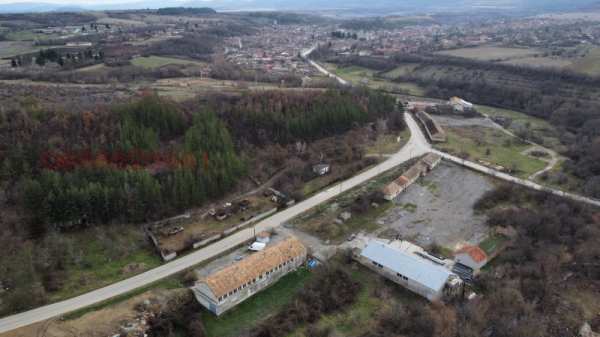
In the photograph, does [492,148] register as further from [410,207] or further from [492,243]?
[492,243]

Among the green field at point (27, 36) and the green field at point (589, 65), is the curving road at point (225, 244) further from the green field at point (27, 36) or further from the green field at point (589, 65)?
the green field at point (27, 36)

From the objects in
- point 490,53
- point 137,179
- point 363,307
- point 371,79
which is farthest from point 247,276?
point 490,53

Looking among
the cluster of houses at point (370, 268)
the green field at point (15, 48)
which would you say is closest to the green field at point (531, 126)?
the cluster of houses at point (370, 268)

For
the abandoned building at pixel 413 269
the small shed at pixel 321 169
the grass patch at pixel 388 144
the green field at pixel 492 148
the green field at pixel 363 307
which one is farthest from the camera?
the grass patch at pixel 388 144

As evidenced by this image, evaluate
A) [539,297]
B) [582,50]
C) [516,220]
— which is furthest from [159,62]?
[582,50]

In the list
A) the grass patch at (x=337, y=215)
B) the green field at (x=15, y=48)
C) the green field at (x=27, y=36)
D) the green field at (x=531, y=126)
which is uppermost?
the green field at (x=27, y=36)

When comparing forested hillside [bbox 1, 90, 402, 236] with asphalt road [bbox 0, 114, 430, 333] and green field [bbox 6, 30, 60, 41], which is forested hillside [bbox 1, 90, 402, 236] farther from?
green field [bbox 6, 30, 60, 41]

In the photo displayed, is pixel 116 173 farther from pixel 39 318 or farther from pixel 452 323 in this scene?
pixel 452 323

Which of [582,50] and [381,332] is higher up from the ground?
[582,50]
